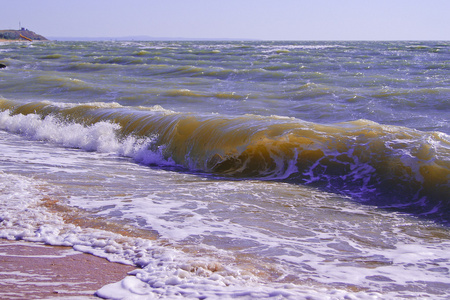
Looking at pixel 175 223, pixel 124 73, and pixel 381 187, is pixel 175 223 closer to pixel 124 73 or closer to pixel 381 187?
pixel 381 187

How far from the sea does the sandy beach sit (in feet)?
0.40

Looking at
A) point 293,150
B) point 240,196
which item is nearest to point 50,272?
point 240,196

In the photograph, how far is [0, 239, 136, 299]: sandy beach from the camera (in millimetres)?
2951

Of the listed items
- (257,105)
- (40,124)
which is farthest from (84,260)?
(257,105)

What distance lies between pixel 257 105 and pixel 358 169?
22.3ft

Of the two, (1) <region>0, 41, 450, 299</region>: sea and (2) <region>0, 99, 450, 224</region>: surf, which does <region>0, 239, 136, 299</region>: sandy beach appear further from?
(2) <region>0, 99, 450, 224</region>: surf

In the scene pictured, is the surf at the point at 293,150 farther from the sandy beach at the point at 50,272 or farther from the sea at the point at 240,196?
the sandy beach at the point at 50,272

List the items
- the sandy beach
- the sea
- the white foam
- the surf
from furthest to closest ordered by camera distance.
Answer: the white foam
the surf
the sea
the sandy beach

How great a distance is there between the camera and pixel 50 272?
3.25m

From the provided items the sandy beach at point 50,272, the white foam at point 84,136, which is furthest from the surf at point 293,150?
the sandy beach at point 50,272

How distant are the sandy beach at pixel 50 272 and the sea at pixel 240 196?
0.40 ft

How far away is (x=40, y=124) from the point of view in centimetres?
1072

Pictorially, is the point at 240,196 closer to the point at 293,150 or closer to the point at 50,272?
the point at 293,150

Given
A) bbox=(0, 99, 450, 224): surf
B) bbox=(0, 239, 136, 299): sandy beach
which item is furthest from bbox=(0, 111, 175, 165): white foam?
bbox=(0, 239, 136, 299): sandy beach
